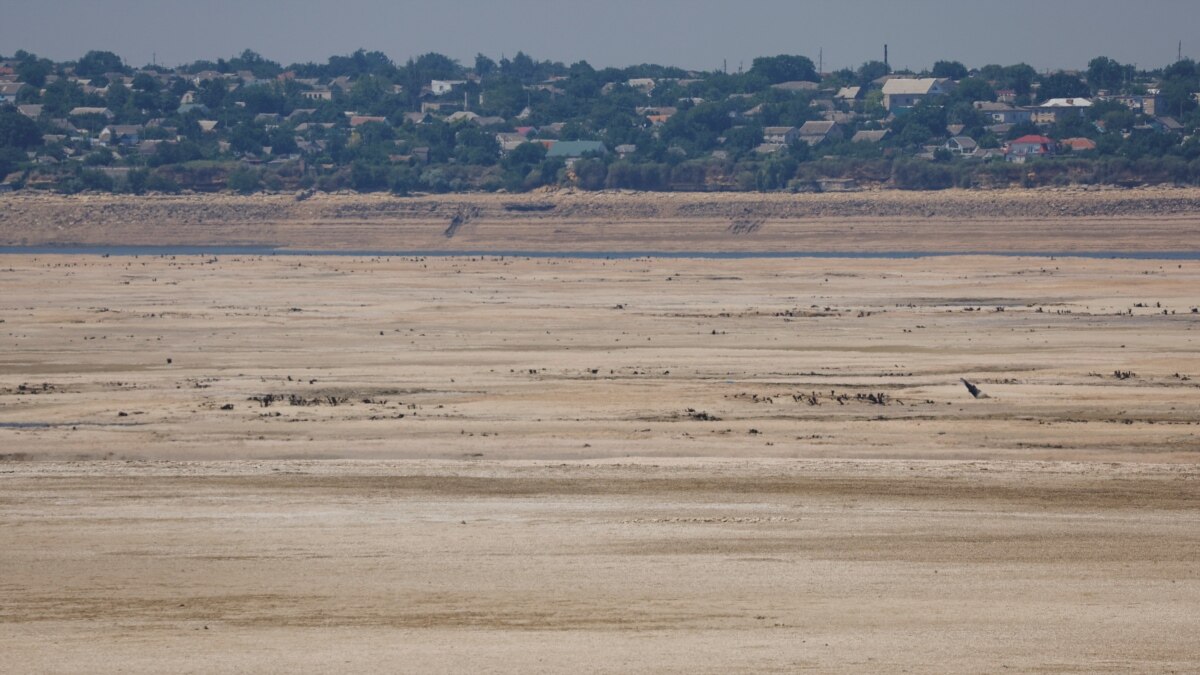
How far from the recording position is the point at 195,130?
174m

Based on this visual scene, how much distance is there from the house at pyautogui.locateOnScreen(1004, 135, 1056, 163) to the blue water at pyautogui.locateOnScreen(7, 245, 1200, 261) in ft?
168

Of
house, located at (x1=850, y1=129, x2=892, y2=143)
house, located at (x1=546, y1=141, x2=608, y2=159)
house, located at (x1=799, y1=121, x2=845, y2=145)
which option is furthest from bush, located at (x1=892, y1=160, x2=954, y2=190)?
house, located at (x1=799, y1=121, x2=845, y2=145)

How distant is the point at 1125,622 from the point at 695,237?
296 ft

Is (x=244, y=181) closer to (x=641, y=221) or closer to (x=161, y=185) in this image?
(x=161, y=185)

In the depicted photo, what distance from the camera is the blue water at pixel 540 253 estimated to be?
283ft

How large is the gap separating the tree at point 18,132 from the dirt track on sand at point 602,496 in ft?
400

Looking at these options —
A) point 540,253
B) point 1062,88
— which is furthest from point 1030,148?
point 540,253

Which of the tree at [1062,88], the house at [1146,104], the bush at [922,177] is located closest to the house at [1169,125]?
the house at [1146,104]

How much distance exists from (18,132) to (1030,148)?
9146 cm

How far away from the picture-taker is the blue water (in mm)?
86188

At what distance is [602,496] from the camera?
18422 mm

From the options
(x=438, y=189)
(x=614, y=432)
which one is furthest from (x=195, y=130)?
(x=614, y=432)

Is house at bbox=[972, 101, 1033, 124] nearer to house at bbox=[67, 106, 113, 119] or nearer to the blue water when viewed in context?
the blue water

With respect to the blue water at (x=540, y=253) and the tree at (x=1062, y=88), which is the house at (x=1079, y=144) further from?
the blue water at (x=540, y=253)
